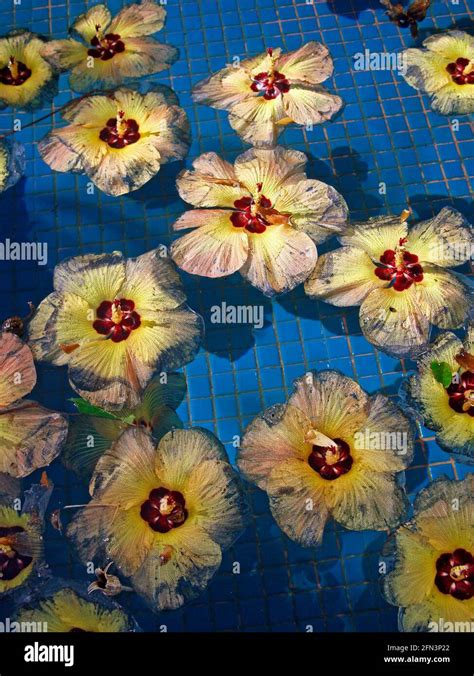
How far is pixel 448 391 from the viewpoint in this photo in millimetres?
3516

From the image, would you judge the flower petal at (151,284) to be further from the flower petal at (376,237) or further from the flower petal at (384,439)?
the flower petal at (384,439)

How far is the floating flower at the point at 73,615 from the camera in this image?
3.10 m

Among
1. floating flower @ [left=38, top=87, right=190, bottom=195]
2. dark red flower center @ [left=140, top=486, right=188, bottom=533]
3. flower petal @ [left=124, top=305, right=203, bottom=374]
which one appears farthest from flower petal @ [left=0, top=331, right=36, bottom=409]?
floating flower @ [left=38, top=87, right=190, bottom=195]

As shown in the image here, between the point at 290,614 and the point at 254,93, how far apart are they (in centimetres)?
278

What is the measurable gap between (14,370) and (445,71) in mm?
2970

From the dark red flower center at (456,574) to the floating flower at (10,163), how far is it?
2.94 m

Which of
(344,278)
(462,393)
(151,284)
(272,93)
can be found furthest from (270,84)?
(462,393)

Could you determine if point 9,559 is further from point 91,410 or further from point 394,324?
point 394,324

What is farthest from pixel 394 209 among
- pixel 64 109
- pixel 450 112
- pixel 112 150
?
pixel 64 109

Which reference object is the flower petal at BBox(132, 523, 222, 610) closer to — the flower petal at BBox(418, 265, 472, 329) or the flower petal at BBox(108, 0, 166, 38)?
the flower petal at BBox(418, 265, 472, 329)

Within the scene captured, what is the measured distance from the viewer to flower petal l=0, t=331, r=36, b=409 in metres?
3.49

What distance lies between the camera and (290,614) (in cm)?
329

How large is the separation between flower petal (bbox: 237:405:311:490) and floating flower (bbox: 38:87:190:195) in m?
1.52

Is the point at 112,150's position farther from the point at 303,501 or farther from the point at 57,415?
the point at 303,501
